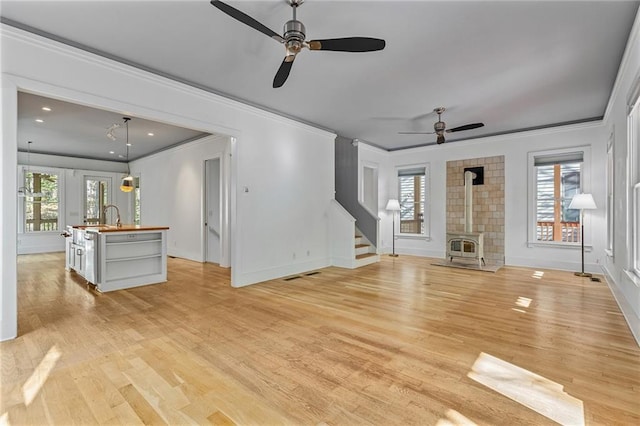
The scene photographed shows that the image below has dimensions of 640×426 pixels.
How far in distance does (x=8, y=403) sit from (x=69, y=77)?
3014mm

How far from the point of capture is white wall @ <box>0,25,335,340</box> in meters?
2.87

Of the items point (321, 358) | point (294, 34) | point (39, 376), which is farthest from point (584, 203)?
point (39, 376)

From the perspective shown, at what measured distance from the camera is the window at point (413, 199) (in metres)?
8.19

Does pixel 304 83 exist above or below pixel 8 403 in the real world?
above

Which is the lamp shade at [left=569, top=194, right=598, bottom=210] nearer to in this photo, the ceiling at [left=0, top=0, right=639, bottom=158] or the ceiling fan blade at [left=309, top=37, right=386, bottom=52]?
the ceiling at [left=0, top=0, right=639, bottom=158]

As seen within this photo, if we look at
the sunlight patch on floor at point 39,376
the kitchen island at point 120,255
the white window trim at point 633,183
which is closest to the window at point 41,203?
the kitchen island at point 120,255

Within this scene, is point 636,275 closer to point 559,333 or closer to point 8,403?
point 559,333

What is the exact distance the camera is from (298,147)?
5.96 metres

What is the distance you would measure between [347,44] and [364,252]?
17.4 ft

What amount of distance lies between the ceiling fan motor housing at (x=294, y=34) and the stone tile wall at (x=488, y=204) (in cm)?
603

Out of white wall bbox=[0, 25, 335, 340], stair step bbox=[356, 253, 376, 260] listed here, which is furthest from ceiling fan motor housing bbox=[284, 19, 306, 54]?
stair step bbox=[356, 253, 376, 260]

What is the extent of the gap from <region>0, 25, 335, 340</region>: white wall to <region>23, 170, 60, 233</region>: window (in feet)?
23.8

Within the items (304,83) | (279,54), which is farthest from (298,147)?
(279,54)

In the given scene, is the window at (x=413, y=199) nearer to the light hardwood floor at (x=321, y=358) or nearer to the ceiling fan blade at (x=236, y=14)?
the light hardwood floor at (x=321, y=358)
